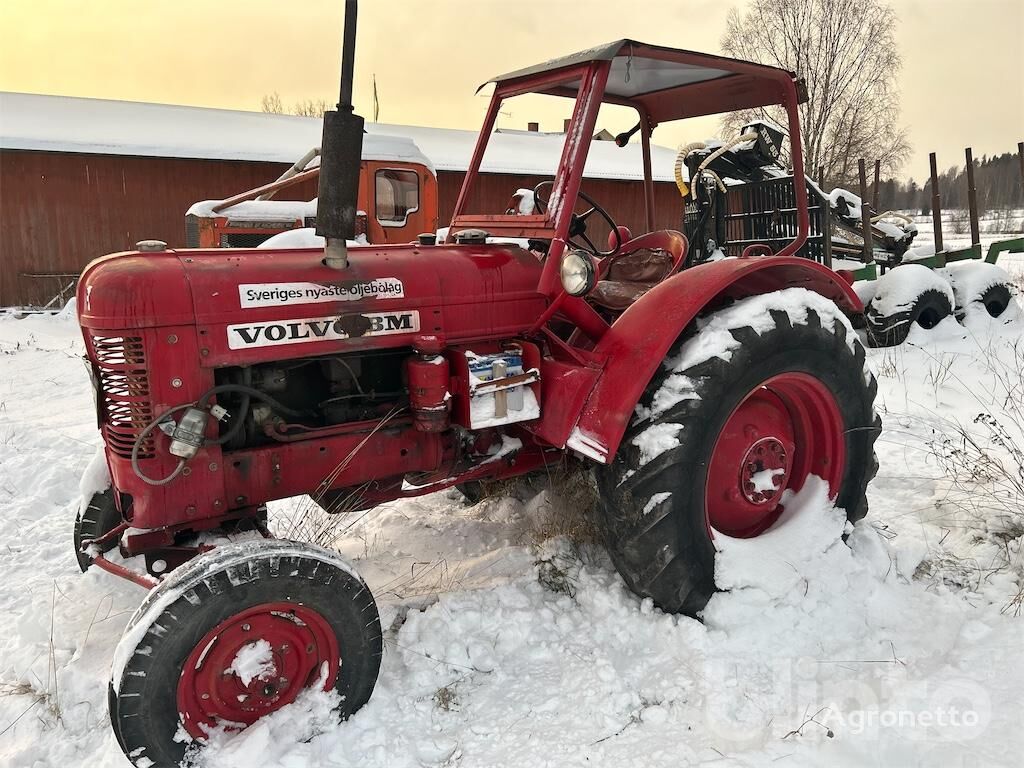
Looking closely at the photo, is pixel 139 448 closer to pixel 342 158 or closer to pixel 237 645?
pixel 237 645

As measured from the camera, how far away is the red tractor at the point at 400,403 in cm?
225

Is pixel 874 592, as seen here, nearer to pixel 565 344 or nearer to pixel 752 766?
pixel 752 766

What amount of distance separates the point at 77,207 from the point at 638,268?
14078 mm

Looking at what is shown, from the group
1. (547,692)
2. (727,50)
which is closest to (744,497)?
(547,692)

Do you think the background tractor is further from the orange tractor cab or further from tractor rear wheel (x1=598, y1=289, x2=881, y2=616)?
the orange tractor cab

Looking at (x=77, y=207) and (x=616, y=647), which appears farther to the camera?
(x=77, y=207)

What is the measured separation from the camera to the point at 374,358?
9.70 ft

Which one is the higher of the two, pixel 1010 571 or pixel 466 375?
pixel 466 375

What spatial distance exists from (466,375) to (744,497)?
1287 mm

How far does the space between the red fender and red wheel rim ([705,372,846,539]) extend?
47cm

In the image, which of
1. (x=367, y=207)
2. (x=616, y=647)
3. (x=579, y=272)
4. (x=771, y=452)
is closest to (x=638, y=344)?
(x=579, y=272)

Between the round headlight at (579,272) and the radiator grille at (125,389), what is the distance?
1.44 meters

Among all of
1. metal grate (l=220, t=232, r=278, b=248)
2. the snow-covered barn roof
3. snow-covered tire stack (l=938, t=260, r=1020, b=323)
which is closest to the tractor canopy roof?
→ snow-covered tire stack (l=938, t=260, r=1020, b=323)

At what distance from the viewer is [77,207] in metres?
14.3
